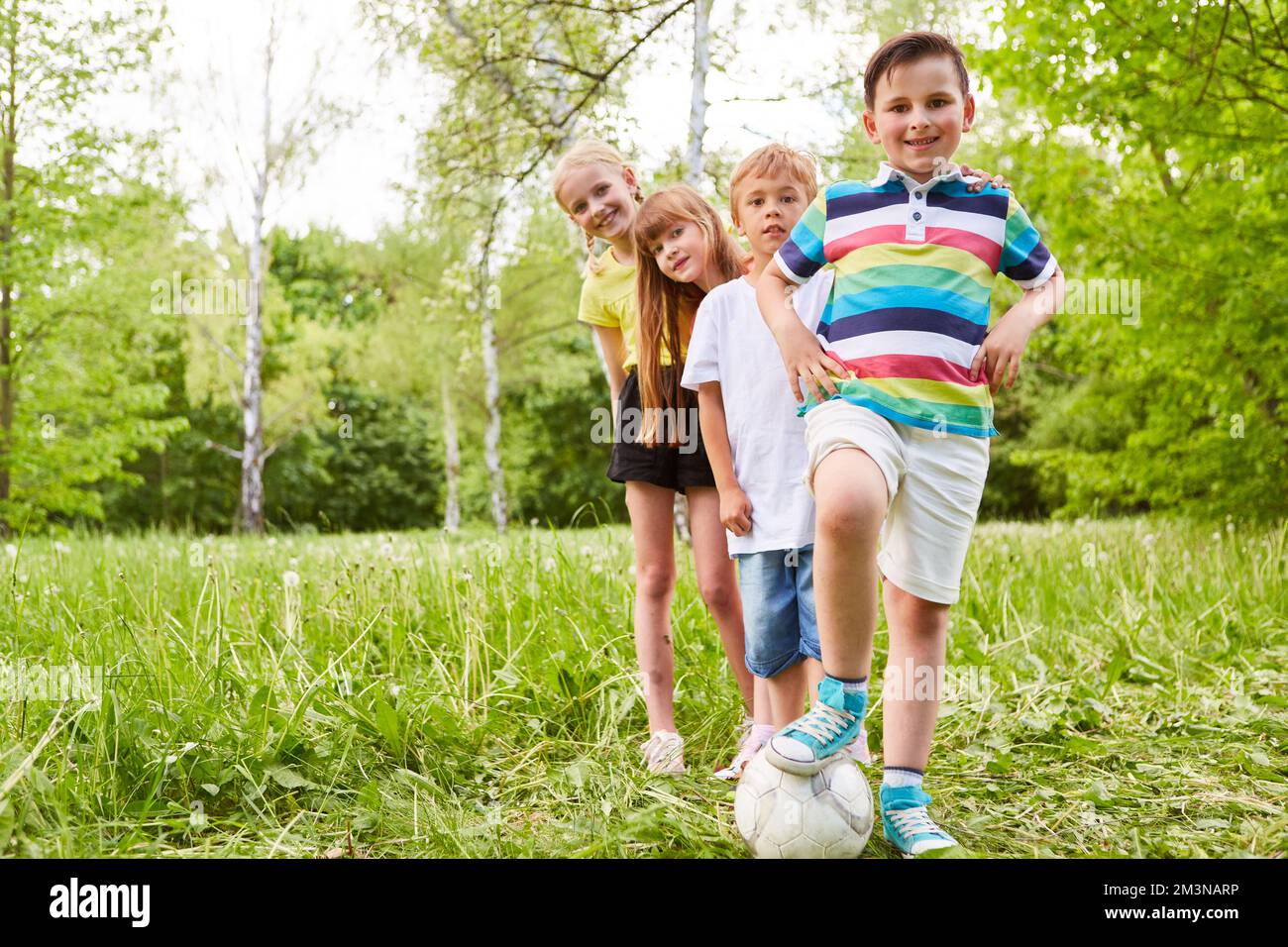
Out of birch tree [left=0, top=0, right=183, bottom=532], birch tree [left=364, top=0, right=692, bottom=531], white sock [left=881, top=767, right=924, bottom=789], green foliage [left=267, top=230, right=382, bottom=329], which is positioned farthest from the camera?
green foliage [left=267, top=230, right=382, bottom=329]

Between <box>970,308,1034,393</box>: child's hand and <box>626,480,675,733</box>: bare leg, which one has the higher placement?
<box>970,308,1034,393</box>: child's hand

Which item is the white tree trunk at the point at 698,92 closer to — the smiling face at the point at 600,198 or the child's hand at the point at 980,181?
the smiling face at the point at 600,198

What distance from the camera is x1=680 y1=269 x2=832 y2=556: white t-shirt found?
2.47 m

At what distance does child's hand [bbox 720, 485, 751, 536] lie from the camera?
2502 millimetres

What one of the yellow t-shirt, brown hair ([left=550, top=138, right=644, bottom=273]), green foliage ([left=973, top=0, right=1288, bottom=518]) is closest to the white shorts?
the yellow t-shirt

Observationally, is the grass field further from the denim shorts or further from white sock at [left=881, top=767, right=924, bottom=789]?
the denim shorts

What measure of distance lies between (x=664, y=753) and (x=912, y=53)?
1868mm

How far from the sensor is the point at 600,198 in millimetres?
3006

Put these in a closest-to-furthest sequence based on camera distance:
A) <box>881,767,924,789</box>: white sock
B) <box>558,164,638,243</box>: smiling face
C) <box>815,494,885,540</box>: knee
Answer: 1. <box>815,494,885,540</box>: knee
2. <box>881,767,924,789</box>: white sock
3. <box>558,164,638,243</box>: smiling face

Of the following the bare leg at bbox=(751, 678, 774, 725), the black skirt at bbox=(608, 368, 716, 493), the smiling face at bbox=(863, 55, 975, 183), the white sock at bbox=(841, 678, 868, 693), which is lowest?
the bare leg at bbox=(751, 678, 774, 725)

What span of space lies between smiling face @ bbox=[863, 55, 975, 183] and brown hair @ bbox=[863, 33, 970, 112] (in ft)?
0.04

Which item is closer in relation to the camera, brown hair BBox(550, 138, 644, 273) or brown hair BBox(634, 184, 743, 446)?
brown hair BBox(634, 184, 743, 446)
